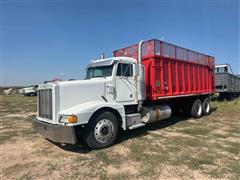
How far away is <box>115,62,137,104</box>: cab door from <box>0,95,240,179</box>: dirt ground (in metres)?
1.36

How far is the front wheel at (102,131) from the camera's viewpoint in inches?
221

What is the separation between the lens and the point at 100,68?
708 centimetres

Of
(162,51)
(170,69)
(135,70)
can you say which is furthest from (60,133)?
(170,69)

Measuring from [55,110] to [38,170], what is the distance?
1571 mm

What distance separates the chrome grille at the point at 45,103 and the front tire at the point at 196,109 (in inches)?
296

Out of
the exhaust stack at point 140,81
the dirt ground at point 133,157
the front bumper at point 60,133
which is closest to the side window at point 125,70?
the exhaust stack at point 140,81

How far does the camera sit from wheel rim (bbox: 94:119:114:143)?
5762 mm

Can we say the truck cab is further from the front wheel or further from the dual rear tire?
the dual rear tire

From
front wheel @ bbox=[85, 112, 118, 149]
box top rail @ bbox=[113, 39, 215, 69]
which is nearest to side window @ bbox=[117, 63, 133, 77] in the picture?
box top rail @ bbox=[113, 39, 215, 69]

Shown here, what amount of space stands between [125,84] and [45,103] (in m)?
2.62

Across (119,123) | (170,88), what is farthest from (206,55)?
(119,123)

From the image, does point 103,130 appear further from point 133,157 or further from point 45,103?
point 45,103

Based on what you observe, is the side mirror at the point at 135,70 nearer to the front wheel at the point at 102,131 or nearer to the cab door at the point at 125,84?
the cab door at the point at 125,84

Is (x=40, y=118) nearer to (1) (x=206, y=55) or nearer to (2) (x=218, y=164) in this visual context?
(2) (x=218, y=164)
